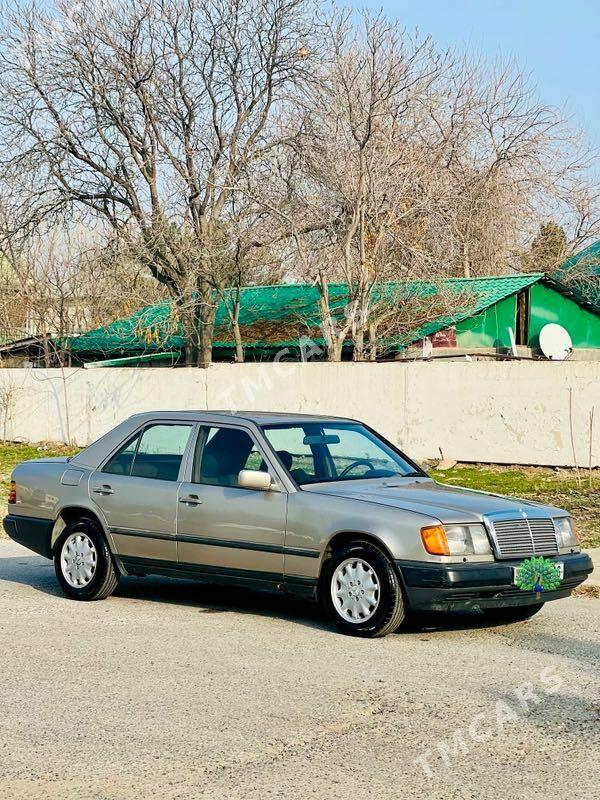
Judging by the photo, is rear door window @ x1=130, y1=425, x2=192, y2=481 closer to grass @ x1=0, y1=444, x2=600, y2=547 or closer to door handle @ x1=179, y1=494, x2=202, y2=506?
door handle @ x1=179, y1=494, x2=202, y2=506

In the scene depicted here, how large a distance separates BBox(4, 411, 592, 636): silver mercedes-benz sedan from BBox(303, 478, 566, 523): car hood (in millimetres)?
15

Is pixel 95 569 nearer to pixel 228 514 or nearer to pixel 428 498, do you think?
pixel 228 514

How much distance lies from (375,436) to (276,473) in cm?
141

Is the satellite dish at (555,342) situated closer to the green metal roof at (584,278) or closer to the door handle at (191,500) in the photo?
the green metal roof at (584,278)

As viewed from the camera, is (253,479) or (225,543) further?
(225,543)

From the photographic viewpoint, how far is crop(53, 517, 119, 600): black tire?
9.44 meters

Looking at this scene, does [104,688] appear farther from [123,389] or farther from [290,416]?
[123,389]

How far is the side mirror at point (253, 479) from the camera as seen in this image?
851 centimetres

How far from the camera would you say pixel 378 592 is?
26.0 ft

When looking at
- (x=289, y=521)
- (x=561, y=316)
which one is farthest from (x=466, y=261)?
(x=289, y=521)

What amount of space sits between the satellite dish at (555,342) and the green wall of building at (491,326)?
1107mm

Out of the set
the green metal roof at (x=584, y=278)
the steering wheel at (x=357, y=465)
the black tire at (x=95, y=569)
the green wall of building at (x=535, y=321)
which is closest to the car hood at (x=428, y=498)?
the steering wheel at (x=357, y=465)

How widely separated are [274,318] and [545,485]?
51.9ft

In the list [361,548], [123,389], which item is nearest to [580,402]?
[123,389]
